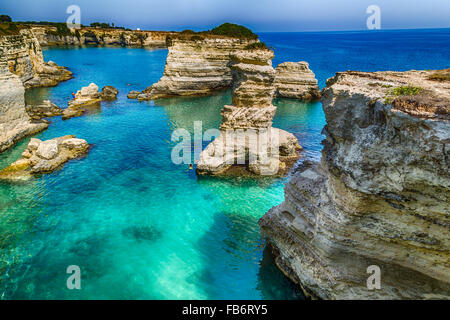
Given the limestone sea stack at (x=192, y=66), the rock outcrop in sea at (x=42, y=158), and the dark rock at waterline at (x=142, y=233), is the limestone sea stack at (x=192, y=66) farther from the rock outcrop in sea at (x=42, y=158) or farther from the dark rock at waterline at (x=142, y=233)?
the dark rock at waterline at (x=142, y=233)

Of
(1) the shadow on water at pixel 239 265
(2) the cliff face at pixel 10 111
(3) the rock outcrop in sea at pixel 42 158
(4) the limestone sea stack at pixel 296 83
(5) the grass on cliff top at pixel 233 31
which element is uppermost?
(5) the grass on cliff top at pixel 233 31

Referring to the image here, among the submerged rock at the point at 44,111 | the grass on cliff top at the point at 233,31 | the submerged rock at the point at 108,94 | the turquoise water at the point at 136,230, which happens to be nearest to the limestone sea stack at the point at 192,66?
the submerged rock at the point at 108,94

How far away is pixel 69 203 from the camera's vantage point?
16000 millimetres

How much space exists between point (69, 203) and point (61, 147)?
8557 millimetres

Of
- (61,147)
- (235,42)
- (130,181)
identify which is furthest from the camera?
(235,42)

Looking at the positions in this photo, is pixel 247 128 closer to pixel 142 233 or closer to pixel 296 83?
pixel 142 233

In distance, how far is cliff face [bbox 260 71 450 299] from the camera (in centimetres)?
606

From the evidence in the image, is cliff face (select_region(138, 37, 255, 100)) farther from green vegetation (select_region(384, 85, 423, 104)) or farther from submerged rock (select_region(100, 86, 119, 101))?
green vegetation (select_region(384, 85, 423, 104))

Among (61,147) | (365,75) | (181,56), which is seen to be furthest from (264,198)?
(181,56)


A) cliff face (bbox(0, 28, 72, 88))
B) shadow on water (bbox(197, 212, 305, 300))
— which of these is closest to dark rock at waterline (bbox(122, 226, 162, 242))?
shadow on water (bbox(197, 212, 305, 300))

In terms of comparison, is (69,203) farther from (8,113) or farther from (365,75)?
(365,75)

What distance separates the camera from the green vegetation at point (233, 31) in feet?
158

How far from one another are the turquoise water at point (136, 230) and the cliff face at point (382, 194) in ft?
9.34

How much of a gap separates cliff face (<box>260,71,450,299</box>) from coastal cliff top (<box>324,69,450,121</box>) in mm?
24
